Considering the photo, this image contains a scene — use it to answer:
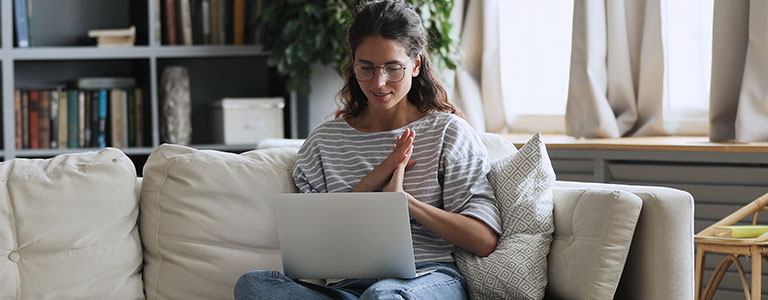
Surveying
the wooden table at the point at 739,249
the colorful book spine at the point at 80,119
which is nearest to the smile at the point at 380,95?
the wooden table at the point at 739,249

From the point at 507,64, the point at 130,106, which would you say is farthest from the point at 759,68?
the point at 130,106

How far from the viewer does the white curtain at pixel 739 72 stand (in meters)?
2.86

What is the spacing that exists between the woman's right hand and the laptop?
0.23 metres

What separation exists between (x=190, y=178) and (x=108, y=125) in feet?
5.98

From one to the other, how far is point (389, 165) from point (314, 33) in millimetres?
1671

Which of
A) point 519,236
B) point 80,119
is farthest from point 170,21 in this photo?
point 519,236

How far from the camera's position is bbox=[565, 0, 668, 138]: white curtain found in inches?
132

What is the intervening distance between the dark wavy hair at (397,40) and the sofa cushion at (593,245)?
454 millimetres

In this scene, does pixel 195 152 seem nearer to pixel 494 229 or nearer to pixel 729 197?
pixel 494 229

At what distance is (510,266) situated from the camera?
1.87 meters

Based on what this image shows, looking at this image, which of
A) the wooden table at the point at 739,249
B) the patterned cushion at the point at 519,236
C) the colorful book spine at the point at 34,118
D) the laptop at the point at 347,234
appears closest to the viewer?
the laptop at the point at 347,234

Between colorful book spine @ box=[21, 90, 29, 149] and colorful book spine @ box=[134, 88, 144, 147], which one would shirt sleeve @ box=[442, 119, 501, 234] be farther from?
colorful book spine @ box=[21, 90, 29, 149]

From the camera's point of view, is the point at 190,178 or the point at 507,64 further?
the point at 507,64

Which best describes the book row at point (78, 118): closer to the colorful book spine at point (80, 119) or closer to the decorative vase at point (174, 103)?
the colorful book spine at point (80, 119)
